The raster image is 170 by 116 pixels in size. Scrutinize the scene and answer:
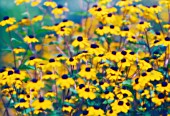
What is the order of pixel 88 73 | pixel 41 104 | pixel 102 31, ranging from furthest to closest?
pixel 102 31 < pixel 88 73 < pixel 41 104

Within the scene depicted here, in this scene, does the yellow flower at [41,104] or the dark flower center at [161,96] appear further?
the dark flower center at [161,96]

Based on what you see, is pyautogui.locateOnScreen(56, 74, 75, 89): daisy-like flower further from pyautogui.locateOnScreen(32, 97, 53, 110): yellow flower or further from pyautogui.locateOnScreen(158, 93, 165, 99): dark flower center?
pyautogui.locateOnScreen(158, 93, 165, 99): dark flower center

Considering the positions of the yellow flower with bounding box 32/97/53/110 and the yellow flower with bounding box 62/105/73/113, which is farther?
the yellow flower with bounding box 62/105/73/113

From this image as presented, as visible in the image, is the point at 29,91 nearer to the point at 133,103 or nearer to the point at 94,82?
the point at 94,82

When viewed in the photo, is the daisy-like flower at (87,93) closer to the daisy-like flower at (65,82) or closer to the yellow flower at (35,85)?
the daisy-like flower at (65,82)

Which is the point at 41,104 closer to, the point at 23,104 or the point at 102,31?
the point at 23,104

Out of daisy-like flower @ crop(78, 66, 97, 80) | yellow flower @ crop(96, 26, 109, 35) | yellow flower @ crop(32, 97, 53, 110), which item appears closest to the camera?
yellow flower @ crop(32, 97, 53, 110)

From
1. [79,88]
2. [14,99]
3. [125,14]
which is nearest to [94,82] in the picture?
[79,88]

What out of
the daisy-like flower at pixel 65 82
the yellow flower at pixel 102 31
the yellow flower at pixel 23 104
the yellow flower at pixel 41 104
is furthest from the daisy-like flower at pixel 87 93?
the yellow flower at pixel 102 31

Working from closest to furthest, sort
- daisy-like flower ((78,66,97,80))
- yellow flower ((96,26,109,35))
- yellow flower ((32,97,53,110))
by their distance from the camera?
yellow flower ((32,97,53,110))
daisy-like flower ((78,66,97,80))
yellow flower ((96,26,109,35))

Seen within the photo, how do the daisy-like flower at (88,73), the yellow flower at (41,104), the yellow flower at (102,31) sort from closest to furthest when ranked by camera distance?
the yellow flower at (41,104), the daisy-like flower at (88,73), the yellow flower at (102,31)

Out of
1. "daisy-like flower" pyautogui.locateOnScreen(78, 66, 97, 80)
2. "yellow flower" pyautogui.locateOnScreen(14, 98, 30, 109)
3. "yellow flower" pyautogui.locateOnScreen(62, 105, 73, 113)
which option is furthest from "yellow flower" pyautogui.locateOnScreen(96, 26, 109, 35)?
"yellow flower" pyautogui.locateOnScreen(14, 98, 30, 109)

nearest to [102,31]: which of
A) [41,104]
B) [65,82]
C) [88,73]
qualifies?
[88,73]
